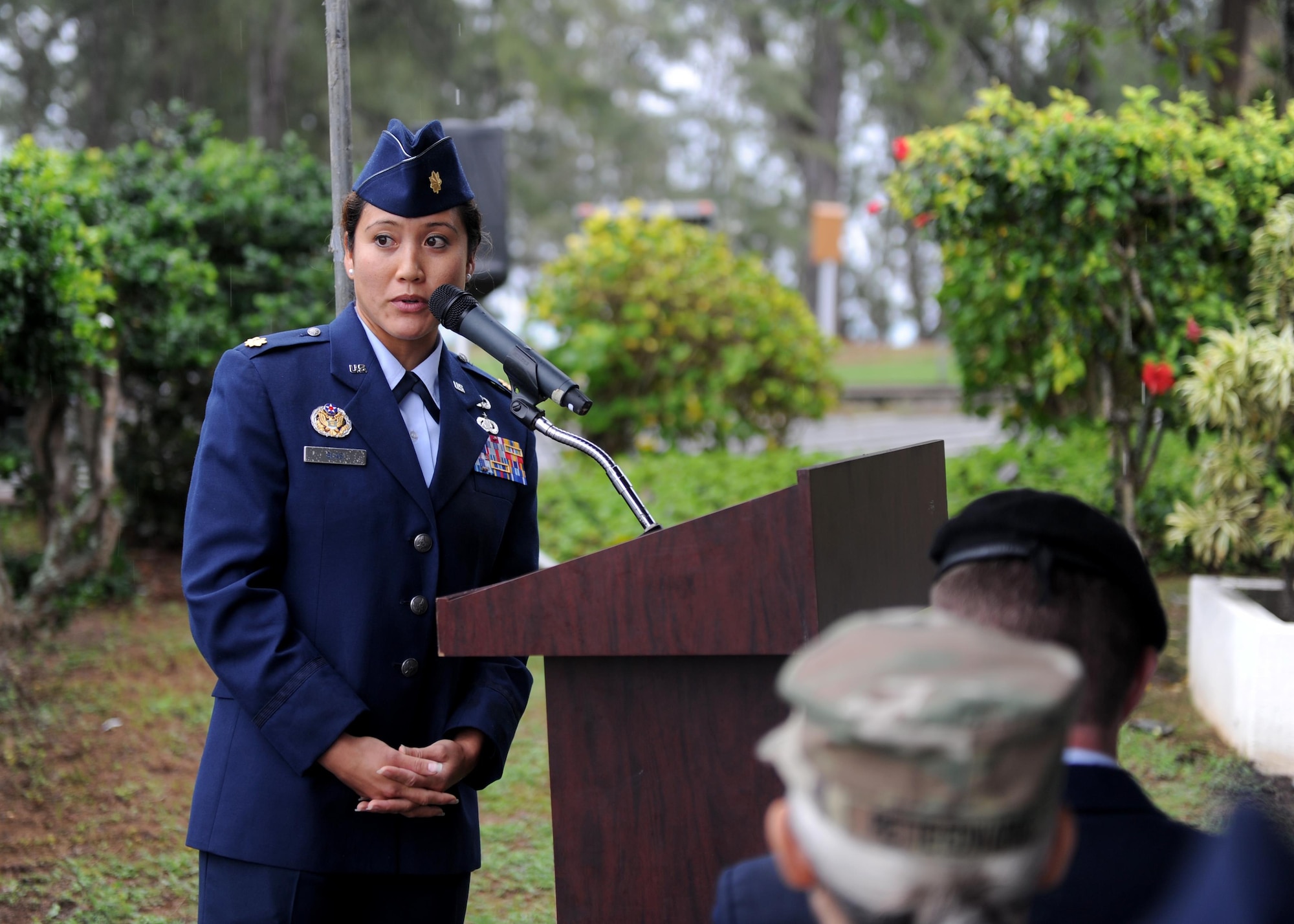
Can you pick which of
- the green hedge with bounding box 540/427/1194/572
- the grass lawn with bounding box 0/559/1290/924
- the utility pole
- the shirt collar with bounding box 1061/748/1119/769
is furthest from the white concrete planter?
the utility pole

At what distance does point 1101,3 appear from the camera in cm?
2227

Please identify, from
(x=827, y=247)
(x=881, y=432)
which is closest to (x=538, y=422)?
(x=881, y=432)

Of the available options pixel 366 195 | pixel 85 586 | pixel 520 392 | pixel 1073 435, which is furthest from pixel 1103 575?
pixel 1073 435

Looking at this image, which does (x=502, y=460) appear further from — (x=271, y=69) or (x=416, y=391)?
(x=271, y=69)

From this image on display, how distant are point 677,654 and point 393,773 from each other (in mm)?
505

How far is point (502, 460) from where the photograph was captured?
229 cm

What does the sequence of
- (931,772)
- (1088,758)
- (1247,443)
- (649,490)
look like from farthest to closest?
(649,490) → (1247,443) → (1088,758) → (931,772)

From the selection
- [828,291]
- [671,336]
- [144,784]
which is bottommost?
[144,784]

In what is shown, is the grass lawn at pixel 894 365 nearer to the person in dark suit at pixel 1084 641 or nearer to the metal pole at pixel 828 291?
the metal pole at pixel 828 291

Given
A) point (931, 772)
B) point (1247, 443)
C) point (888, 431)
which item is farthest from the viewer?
point (888, 431)

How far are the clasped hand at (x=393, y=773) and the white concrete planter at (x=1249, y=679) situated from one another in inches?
142

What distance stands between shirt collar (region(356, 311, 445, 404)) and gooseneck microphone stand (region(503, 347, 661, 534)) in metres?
0.17

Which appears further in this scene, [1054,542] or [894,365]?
[894,365]

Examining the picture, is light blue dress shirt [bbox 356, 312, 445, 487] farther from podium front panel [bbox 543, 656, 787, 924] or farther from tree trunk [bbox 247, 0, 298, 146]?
tree trunk [bbox 247, 0, 298, 146]
